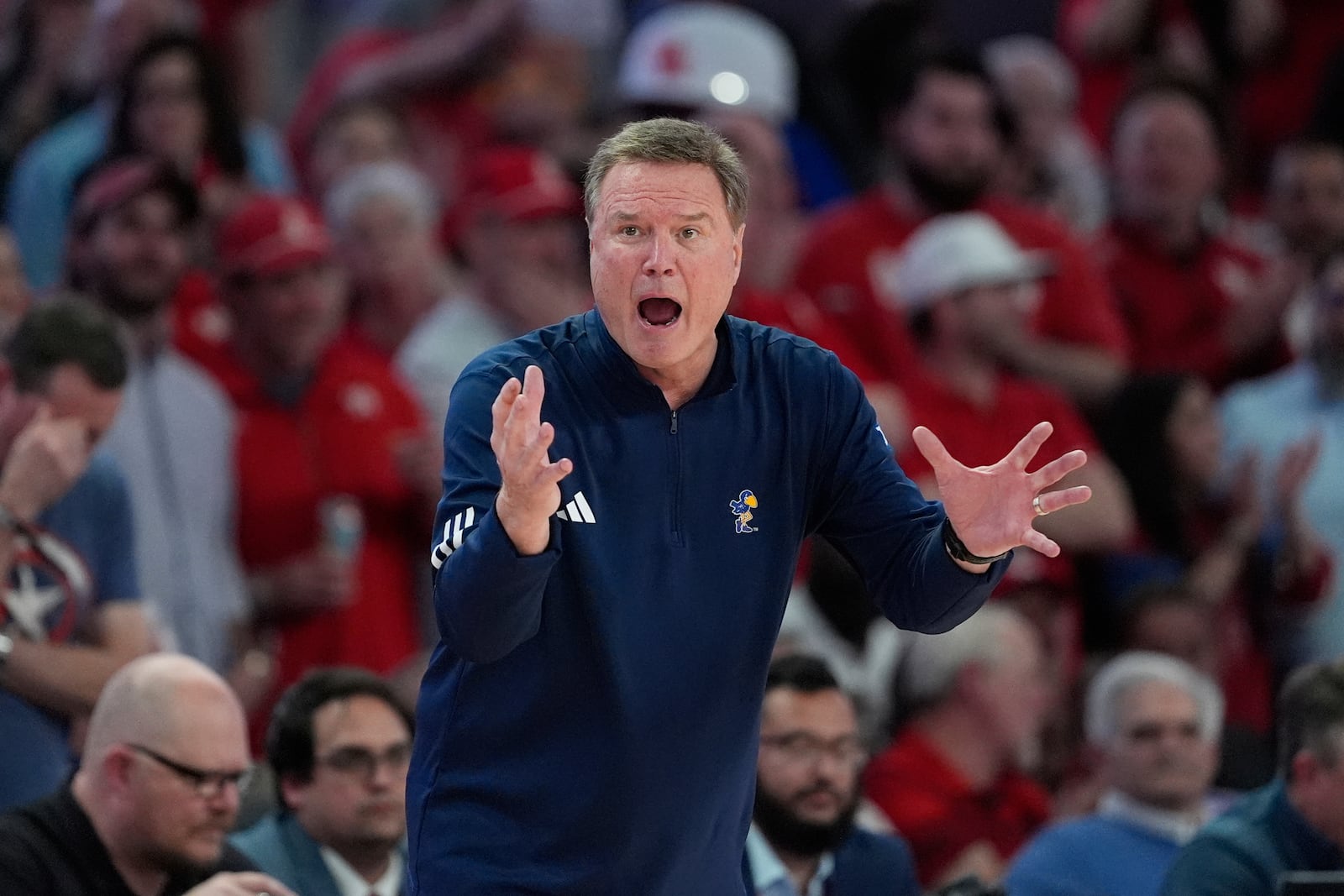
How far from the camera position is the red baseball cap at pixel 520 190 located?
22.0 ft

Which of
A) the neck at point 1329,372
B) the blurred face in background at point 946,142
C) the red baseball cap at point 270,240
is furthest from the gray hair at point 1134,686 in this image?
the red baseball cap at point 270,240

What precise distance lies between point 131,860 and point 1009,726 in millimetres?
2581

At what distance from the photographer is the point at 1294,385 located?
724 cm

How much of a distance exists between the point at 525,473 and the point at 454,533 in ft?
0.64

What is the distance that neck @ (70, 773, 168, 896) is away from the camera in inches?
160

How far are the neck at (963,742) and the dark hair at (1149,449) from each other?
1.60 m

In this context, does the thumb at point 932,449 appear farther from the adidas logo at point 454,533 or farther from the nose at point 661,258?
the adidas logo at point 454,533

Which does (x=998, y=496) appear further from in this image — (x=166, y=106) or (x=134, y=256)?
(x=166, y=106)

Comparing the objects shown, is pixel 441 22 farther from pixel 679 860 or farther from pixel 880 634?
pixel 679 860

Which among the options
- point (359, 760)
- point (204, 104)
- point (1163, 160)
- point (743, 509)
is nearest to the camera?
point (743, 509)

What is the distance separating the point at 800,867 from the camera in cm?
480

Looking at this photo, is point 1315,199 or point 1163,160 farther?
point 1315,199

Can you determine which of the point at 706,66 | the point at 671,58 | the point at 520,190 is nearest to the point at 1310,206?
the point at 706,66

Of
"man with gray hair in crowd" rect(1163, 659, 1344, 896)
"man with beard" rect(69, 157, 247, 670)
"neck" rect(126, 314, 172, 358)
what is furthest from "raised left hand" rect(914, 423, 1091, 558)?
"neck" rect(126, 314, 172, 358)
